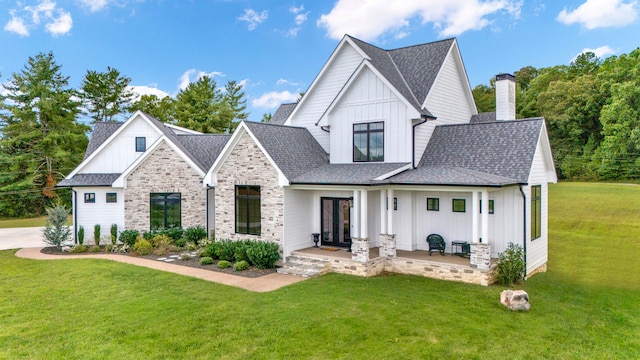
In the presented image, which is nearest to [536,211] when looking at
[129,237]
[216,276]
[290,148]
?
[290,148]

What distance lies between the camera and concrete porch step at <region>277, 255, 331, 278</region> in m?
13.0

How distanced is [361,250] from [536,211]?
609 cm

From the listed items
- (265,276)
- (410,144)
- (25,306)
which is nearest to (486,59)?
(410,144)

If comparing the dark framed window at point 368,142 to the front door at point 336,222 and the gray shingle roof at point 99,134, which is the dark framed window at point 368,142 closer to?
the front door at point 336,222

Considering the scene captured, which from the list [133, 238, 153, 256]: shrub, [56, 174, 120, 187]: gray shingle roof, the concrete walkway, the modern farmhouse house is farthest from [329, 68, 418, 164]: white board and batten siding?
[56, 174, 120, 187]: gray shingle roof

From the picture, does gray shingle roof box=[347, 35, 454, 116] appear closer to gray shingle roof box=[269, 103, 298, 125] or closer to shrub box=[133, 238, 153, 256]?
gray shingle roof box=[269, 103, 298, 125]

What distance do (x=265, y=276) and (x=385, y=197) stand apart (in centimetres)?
474

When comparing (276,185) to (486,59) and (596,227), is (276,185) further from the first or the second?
(486,59)

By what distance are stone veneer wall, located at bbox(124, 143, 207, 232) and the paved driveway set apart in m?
5.83

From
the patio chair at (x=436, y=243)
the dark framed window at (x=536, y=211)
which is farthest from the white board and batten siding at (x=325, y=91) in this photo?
the dark framed window at (x=536, y=211)

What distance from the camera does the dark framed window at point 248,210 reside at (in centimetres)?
1484

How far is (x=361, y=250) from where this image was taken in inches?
500

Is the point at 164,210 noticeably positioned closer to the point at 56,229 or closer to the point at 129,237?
the point at 129,237

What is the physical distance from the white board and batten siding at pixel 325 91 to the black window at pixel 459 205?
5757mm
